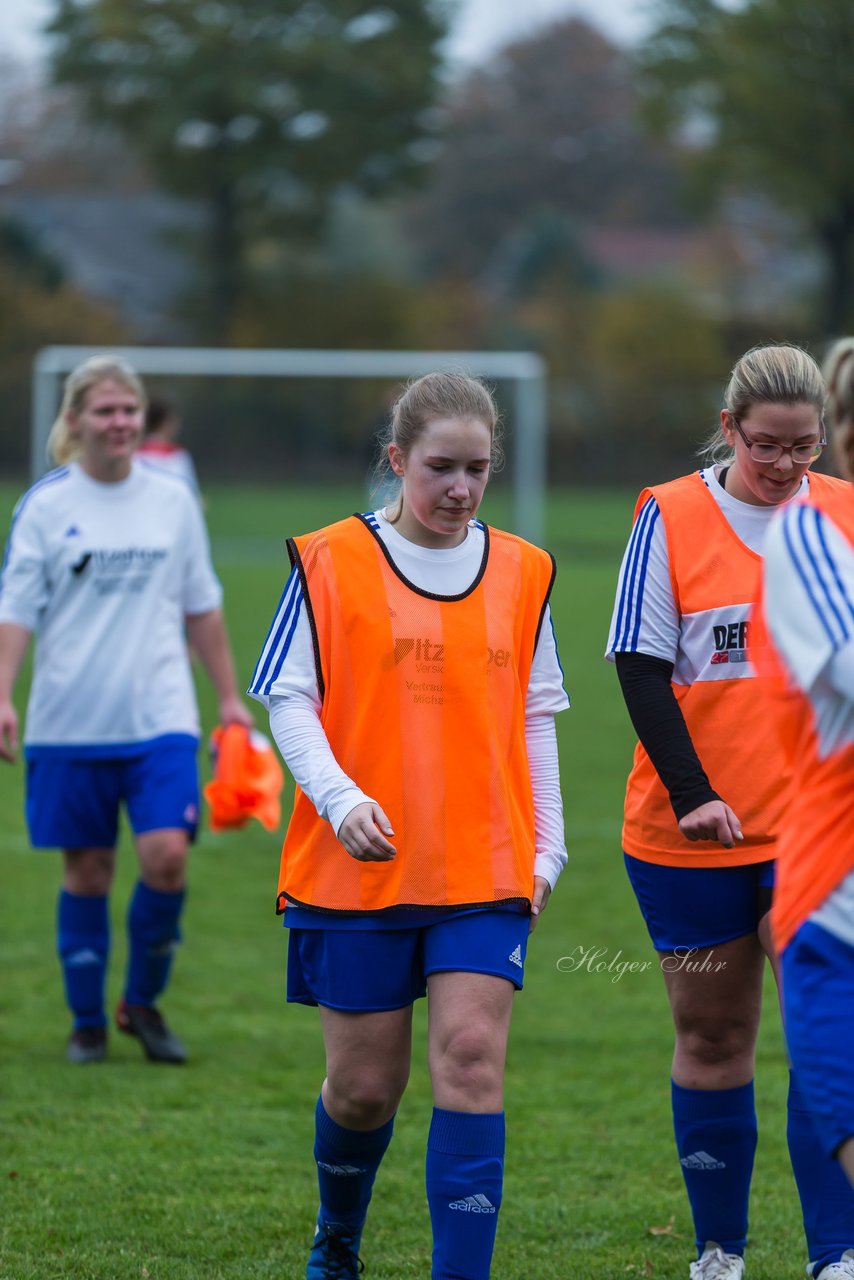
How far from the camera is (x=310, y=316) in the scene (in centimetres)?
4241

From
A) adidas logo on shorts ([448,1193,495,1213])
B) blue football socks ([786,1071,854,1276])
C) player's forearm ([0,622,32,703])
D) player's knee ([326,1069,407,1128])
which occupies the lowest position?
blue football socks ([786,1071,854,1276])

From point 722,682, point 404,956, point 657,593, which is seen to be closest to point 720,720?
point 722,682

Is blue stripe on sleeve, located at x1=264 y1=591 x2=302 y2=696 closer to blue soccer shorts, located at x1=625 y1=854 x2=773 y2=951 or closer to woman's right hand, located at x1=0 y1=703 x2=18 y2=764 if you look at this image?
blue soccer shorts, located at x1=625 y1=854 x2=773 y2=951

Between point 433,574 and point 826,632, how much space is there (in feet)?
3.90

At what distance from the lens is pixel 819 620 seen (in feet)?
7.57

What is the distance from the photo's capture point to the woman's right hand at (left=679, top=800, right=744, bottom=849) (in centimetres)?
329

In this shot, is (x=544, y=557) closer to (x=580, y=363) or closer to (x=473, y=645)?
(x=473, y=645)

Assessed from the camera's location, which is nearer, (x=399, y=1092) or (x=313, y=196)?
(x=399, y=1092)

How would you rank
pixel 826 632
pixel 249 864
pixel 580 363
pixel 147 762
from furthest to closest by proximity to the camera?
pixel 580 363
pixel 249 864
pixel 147 762
pixel 826 632

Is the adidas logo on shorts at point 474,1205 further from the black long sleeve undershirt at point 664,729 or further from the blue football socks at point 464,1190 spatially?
the black long sleeve undershirt at point 664,729

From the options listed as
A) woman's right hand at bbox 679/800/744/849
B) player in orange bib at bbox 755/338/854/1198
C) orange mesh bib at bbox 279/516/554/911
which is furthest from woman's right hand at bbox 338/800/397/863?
player in orange bib at bbox 755/338/854/1198

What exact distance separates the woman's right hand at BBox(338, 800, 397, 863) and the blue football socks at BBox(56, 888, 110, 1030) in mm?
2717

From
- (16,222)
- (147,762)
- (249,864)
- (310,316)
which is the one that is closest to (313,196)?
(310,316)

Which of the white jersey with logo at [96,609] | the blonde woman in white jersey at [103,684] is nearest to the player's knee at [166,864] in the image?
the blonde woman in white jersey at [103,684]
